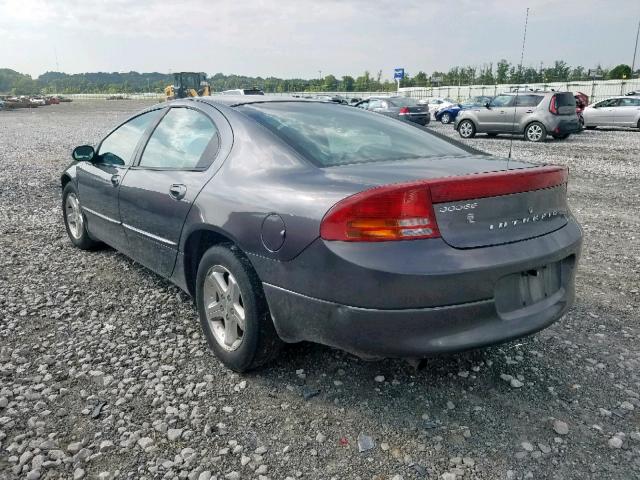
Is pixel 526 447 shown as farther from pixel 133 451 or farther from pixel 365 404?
pixel 133 451

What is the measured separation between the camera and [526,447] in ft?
7.48

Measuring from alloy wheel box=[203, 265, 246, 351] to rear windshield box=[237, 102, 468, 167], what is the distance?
0.83 meters

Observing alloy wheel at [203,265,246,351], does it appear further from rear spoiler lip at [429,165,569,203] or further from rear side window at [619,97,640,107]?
rear side window at [619,97,640,107]

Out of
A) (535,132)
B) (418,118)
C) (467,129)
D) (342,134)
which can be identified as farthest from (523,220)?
(418,118)

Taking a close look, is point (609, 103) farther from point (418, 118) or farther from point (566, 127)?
point (418, 118)

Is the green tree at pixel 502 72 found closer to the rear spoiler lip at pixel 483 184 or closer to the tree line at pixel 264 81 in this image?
the tree line at pixel 264 81

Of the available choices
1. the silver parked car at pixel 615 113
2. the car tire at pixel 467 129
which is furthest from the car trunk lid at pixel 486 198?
the silver parked car at pixel 615 113

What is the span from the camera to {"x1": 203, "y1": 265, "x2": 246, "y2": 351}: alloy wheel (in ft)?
9.23

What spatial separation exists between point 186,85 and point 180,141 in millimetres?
40407

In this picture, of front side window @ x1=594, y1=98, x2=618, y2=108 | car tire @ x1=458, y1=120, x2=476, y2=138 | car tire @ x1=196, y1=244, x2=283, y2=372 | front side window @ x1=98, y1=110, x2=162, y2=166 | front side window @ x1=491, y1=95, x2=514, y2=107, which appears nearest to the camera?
car tire @ x1=196, y1=244, x2=283, y2=372

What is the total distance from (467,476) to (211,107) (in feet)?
8.56

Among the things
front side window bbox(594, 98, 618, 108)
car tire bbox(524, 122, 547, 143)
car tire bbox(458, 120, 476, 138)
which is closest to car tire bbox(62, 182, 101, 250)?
car tire bbox(524, 122, 547, 143)

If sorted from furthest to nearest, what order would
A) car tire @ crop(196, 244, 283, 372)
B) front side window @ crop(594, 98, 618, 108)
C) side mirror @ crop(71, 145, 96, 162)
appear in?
front side window @ crop(594, 98, 618, 108)
side mirror @ crop(71, 145, 96, 162)
car tire @ crop(196, 244, 283, 372)

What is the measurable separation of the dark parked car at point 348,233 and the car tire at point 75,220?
183 cm
